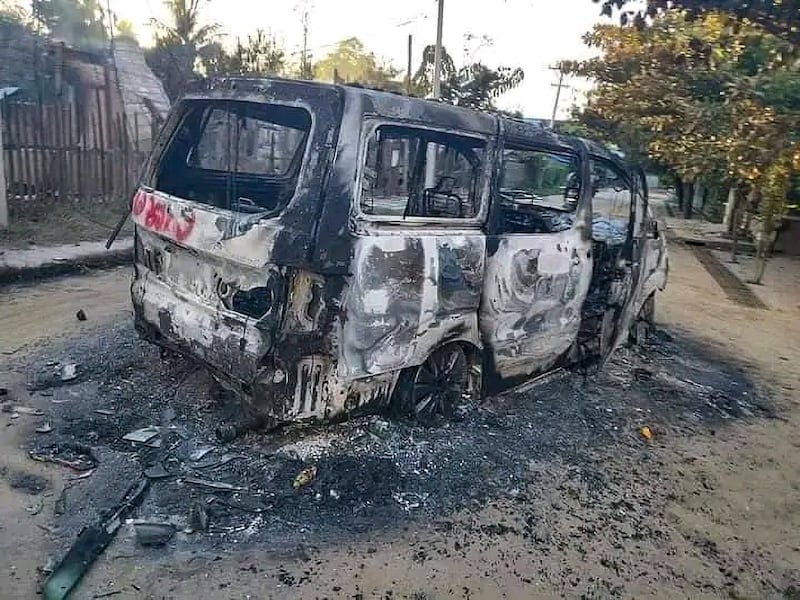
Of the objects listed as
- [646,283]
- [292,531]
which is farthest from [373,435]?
[646,283]

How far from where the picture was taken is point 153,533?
8.79 feet

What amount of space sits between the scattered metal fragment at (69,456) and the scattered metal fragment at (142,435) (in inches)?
8.0

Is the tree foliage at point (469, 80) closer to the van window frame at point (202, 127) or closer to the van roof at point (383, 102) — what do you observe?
the van roof at point (383, 102)

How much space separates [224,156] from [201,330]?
1076 millimetres

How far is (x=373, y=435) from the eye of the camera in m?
3.62

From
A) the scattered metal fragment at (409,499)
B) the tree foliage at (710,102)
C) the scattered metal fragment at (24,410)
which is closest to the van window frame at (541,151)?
the scattered metal fragment at (409,499)

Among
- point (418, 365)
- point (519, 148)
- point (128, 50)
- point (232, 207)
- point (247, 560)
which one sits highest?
point (128, 50)

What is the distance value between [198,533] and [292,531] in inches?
15.8

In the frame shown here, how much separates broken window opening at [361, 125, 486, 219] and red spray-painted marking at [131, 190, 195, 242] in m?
0.94

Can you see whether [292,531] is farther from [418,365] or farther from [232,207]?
[232,207]

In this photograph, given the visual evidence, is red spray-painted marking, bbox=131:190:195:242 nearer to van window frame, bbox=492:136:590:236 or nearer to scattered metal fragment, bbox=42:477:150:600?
scattered metal fragment, bbox=42:477:150:600

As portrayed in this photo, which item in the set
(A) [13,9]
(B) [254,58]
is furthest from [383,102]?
(A) [13,9]

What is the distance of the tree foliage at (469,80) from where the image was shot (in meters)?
17.2

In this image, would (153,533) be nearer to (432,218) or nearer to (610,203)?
(432,218)
